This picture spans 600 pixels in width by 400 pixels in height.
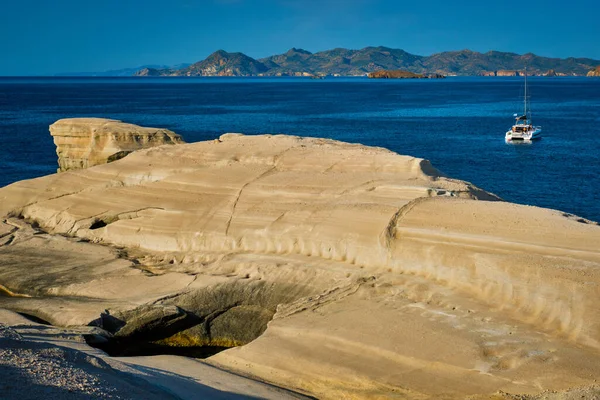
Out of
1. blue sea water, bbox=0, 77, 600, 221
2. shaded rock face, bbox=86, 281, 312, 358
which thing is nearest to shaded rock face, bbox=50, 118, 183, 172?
blue sea water, bbox=0, 77, 600, 221

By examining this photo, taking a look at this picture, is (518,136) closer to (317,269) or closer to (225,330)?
(317,269)

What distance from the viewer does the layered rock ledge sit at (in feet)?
40.0

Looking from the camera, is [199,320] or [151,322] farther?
[199,320]

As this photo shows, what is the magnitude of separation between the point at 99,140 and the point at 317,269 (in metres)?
14.5

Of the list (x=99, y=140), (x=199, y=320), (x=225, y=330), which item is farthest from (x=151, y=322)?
(x=99, y=140)

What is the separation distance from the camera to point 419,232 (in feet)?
50.9

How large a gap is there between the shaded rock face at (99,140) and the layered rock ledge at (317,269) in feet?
10.8

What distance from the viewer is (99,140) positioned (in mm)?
27188

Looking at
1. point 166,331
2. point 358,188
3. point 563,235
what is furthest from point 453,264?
point 166,331

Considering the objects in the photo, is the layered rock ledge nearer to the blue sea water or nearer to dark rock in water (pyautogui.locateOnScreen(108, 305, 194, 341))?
dark rock in water (pyautogui.locateOnScreen(108, 305, 194, 341))

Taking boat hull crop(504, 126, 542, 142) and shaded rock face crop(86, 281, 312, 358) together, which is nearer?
shaded rock face crop(86, 281, 312, 358)

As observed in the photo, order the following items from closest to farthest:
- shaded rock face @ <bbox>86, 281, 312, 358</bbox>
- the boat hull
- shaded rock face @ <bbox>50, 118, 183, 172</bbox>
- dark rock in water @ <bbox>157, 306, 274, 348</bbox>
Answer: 1. shaded rock face @ <bbox>86, 281, 312, 358</bbox>
2. dark rock in water @ <bbox>157, 306, 274, 348</bbox>
3. shaded rock face @ <bbox>50, 118, 183, 172</bbox>
4. the boat hull

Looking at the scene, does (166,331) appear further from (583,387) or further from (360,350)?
(583,387)

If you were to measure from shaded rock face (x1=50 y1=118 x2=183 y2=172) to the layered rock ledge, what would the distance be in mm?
3298
